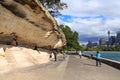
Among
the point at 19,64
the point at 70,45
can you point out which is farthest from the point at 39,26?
the point at 70,45

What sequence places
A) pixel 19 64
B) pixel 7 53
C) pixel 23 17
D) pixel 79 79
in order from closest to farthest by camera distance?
pixel 79 79 < pixel 23 17 < pixel 7 53 < pixel 19 64

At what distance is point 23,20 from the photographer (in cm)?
2319

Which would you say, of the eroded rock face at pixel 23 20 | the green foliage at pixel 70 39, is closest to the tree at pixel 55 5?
the eroded rock face at pixel 23 20

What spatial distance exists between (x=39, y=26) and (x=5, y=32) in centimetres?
449

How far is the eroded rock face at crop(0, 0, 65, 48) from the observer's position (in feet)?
65.1

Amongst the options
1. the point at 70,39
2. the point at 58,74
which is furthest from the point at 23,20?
the point at 70,39

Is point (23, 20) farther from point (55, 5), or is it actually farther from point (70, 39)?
point (70, 39)

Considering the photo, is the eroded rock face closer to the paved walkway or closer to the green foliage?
the paved walkway

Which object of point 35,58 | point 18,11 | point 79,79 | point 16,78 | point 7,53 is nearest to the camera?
point 16,78

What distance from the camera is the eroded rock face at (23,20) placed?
19856 mm

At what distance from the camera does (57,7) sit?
4909 cm

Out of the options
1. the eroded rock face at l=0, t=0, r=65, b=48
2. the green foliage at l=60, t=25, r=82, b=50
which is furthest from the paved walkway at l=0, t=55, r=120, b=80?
the green foliage at l=60, t=25, r=82, b=50

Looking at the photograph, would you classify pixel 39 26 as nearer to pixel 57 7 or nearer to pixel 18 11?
pixel 18 11

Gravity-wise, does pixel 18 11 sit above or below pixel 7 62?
above
